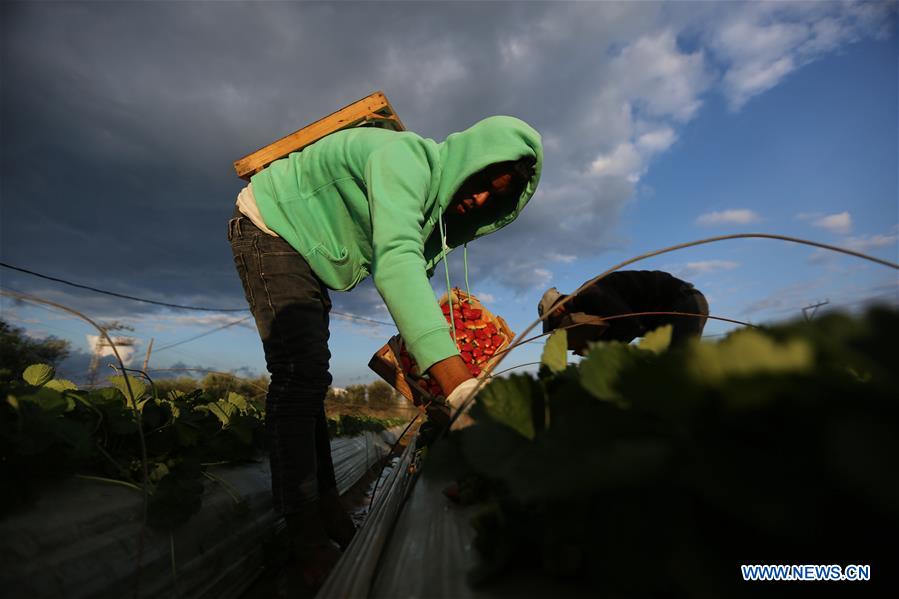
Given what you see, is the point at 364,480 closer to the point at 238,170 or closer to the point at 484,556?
the point at 238,170

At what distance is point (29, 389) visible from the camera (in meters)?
1.20

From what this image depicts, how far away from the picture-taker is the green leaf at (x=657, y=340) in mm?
576

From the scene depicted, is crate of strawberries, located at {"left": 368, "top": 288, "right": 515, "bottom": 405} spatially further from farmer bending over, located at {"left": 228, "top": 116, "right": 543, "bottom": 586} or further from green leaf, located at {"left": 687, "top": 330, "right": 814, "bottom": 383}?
green leaf, located at {"left": 687, "top": 330, "right": 814, "bottom": 383}

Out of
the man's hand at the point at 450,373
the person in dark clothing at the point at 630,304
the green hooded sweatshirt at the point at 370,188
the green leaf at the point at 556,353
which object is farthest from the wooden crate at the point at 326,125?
the green leaf at the point at 556,353

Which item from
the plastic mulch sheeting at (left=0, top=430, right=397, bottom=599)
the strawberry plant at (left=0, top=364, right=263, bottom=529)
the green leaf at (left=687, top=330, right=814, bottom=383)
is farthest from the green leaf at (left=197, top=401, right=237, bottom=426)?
the green leaf at (left=687, top=330, right=814, bottom=383)

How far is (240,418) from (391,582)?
1920 millimetres

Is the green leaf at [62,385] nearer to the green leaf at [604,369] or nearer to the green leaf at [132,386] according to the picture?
the green leaf at [132,386]

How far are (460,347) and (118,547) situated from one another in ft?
5.57

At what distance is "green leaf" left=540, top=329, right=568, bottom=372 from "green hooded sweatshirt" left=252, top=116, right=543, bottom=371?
1.81 ft

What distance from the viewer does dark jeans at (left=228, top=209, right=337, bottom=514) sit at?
1507 millimetres

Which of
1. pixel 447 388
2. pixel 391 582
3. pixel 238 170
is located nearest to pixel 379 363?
pixel 238 170

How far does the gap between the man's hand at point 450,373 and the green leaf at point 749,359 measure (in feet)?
2.75

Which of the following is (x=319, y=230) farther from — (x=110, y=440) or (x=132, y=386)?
(x=110, y=440)

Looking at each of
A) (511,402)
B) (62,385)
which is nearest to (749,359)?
(511,402)
